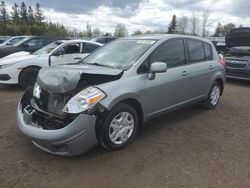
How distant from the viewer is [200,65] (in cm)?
525

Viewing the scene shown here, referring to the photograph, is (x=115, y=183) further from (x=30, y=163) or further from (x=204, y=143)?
(x=204, y=143)

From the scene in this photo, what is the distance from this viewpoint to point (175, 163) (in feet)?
11.3

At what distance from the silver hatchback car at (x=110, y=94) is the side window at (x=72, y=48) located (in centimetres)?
346

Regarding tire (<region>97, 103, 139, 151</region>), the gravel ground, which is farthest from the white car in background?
tire (<region>97, 103, 139, 151</region>)

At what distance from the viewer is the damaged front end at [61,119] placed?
3.21m

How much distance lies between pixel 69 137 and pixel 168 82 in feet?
6.57

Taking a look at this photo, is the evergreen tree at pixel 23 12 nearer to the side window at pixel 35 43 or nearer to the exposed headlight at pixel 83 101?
the side window at pixel 35 43

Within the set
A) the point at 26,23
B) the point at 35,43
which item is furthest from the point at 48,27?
the point at 35,43

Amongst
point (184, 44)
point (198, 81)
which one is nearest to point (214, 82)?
point (198, 81)

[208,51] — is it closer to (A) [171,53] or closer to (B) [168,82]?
(A) [171,53]

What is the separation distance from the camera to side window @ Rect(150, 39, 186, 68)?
14.2ft

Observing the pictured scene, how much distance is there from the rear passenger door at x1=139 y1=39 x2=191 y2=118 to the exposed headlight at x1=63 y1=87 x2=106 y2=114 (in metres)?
0.89

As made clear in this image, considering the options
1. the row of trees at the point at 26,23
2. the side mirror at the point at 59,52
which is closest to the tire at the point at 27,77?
the side mirror at the point at 59,52

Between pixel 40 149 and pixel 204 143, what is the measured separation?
8.20ft
